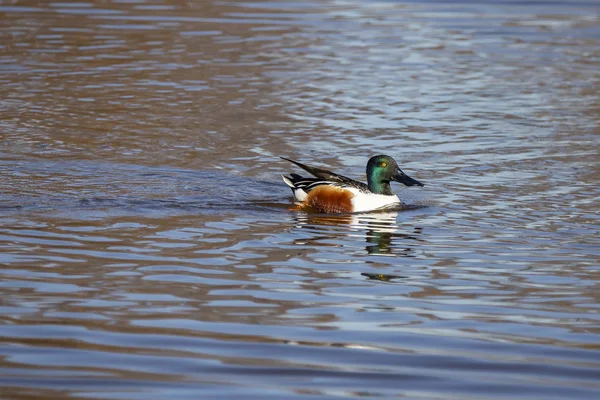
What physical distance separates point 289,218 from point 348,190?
679 millimetres

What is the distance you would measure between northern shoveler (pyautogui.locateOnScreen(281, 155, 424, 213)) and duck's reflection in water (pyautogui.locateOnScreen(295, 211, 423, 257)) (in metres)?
0.14

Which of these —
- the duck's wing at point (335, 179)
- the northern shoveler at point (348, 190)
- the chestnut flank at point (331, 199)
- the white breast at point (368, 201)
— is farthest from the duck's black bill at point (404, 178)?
the chestnut flank at point (331, 199)

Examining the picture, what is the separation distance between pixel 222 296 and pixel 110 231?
2.19 meters

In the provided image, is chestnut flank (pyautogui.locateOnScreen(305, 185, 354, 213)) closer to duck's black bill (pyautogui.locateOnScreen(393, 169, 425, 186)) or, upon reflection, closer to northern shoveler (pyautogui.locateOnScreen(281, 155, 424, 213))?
northern shoveler (pyautogui.locateOnScreen(281, 155, 424, 213))

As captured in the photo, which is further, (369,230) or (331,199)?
(331,199)

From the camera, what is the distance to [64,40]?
20.0 m

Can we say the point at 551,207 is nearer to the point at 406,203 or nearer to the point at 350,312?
the point at 406,203

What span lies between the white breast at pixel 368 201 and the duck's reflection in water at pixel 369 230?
0.12 m

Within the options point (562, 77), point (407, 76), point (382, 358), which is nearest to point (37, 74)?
point (407, 76)

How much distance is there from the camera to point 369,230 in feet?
31.4

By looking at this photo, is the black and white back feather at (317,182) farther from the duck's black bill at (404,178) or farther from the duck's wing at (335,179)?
the duck's black bill at (404,178)

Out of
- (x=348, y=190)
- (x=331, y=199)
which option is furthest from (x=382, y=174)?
(x=331, y=199)

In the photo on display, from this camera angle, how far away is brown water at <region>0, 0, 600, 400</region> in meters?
5.71

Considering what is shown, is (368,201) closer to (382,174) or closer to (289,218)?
(382,174)
